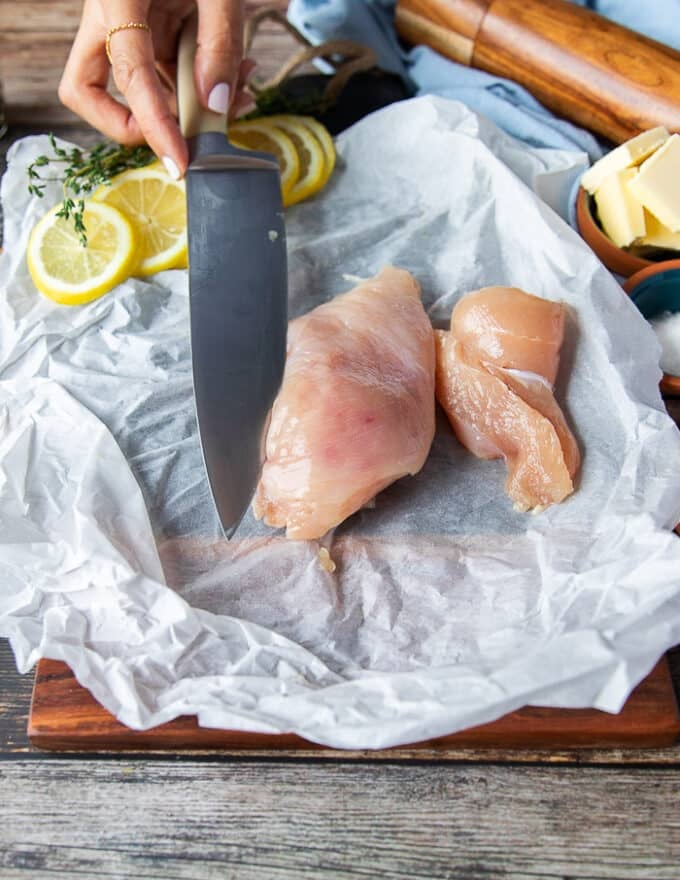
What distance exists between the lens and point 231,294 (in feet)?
5.50

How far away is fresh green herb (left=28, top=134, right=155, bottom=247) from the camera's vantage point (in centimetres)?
194

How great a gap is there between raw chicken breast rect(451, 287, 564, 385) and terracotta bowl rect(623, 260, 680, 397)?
0.20m

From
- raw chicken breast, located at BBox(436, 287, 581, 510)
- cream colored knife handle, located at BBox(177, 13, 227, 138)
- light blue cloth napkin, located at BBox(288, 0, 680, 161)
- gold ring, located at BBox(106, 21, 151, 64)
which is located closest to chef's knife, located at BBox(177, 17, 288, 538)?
cream colored knife handle, located at BBox(177, 13, 227, 138)

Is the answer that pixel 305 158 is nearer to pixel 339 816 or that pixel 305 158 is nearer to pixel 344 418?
pixel 344 418

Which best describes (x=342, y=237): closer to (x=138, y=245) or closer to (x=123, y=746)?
(x=138, y=245)

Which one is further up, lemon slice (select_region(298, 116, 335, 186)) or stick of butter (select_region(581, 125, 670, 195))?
stick of butter (select_region(581, 125, 670, 195))

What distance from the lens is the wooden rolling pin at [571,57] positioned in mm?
2029

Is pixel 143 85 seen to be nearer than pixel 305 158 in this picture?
Yes

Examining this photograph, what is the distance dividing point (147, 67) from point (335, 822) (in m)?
1.45

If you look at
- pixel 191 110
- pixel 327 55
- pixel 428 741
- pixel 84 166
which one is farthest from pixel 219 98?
pixel 428 741

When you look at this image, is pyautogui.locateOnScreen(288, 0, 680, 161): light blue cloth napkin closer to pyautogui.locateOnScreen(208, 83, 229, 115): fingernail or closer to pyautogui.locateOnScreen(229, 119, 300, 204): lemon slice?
pyautogui.locateOnScreen(229, 119, 300, 204): lemon slice

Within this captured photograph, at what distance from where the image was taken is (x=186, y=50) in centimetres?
188

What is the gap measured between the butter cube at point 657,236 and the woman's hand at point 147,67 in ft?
3.11

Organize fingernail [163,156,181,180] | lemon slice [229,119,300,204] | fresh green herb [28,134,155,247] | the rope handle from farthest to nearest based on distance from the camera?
1. the rope handle
2. lemon slice [229,119,300,204]
3. fresh green herb [28,134,155,247]
4. fingernail [163,156,181,180]
